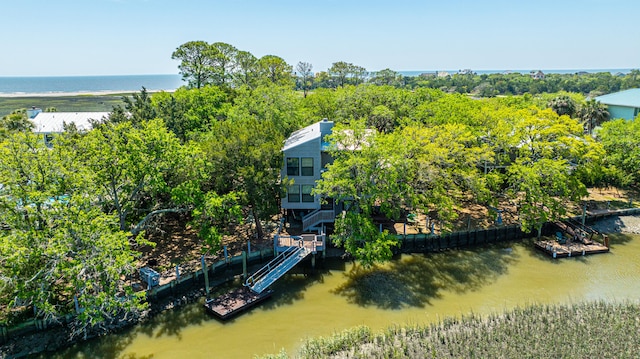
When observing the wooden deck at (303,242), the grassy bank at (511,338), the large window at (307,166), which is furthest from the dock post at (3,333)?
the large window at (307,166)

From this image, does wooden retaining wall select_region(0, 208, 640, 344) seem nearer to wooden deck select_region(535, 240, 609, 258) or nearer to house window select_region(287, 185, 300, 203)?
wooden deck select_region(535, 240, 609, 258)

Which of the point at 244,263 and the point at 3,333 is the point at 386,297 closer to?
the point at 244,263

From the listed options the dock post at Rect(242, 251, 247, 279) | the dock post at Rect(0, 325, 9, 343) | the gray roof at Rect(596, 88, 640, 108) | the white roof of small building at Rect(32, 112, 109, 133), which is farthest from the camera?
the gray roof at Rect(596, 88, 640, 108)

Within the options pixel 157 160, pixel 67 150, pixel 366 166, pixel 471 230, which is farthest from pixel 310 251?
pixel 67 150

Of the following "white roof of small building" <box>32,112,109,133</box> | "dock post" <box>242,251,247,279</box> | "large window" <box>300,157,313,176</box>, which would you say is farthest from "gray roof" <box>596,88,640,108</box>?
"white roof of small building" <box>32,112,109,133</box>

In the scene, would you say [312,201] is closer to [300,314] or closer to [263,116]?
[300,314]
